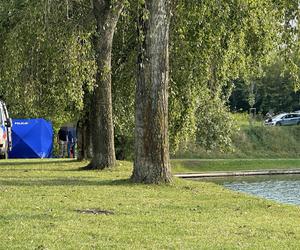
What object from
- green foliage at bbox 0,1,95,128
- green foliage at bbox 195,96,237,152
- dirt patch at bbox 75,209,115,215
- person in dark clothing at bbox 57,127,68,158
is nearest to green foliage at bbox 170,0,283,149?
green foliage at bbox 0,1,95,128

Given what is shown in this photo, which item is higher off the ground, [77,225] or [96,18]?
[96,18]

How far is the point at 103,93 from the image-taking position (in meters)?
21.2

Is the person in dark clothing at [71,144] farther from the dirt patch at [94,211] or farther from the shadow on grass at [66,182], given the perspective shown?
the dirt patch at [94,211]

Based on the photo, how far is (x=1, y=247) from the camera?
7559 millimetres

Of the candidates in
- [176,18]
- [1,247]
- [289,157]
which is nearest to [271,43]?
[176,18]

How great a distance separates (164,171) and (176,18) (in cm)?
432

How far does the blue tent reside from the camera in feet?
120

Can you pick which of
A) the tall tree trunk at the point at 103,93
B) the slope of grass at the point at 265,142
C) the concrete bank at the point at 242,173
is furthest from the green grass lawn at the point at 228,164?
the tall tree trunk at the point at 103,93

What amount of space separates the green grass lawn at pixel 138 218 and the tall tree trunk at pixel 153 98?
0.56 metres

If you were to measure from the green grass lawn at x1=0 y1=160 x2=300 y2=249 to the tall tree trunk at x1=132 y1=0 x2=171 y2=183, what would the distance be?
1.83ft

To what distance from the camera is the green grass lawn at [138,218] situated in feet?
27.1

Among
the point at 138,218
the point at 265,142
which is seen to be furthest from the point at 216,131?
the point at 138,218

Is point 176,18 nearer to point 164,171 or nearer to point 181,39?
point 181,39

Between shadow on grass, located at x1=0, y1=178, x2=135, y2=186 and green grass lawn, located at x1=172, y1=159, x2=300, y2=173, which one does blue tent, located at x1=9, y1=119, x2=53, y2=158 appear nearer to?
green grass lawn, located at x1=172, y1=159, x2=300, y2=173
